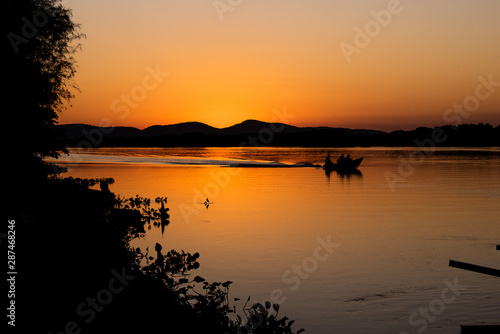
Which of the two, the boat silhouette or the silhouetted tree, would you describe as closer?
the silhouetted tree

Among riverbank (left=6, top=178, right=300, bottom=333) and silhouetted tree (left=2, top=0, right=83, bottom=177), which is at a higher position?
silhouetted tree (left=2, top=0, right=83, bottom=177)

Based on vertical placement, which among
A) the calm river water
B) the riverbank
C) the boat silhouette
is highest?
the boat silhouette

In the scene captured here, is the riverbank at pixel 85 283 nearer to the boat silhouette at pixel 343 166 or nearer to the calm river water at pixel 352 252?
the calm river water at pixel 352 252

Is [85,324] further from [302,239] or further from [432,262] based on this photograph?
[302,239]

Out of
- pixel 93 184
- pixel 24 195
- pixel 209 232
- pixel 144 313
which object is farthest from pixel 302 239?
pixel 93 184

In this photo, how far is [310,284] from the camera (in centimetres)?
1688

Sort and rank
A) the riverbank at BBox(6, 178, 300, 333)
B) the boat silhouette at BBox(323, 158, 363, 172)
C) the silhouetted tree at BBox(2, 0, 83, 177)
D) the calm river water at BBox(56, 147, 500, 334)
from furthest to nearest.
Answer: the boat silhouette at BBox(323, 158, 363, 172) → the silhouetted tree at BBox(2, 0, 83, 177) → the calm river water at BBox(56, 147, 500, 334) → the riverbank at BBox(6, 178, 300, 333)

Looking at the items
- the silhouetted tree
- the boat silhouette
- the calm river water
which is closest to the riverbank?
the calm river water

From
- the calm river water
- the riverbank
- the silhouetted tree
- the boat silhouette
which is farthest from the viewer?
the boat silhouette

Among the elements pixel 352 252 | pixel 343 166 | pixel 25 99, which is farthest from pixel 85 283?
pixel 343 166

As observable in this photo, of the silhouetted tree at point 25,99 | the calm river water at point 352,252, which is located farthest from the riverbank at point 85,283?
the silhouetted tree at point 25,99

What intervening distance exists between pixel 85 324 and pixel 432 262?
13458 mm

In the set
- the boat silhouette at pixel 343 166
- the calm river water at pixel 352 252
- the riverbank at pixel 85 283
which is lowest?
the calm river water at pixel 352 252

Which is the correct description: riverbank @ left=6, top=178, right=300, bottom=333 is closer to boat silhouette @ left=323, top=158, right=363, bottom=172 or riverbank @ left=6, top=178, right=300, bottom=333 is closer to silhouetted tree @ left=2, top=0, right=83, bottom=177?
silhouetted tree @ left=2, top=0, right=83, bottom=177
